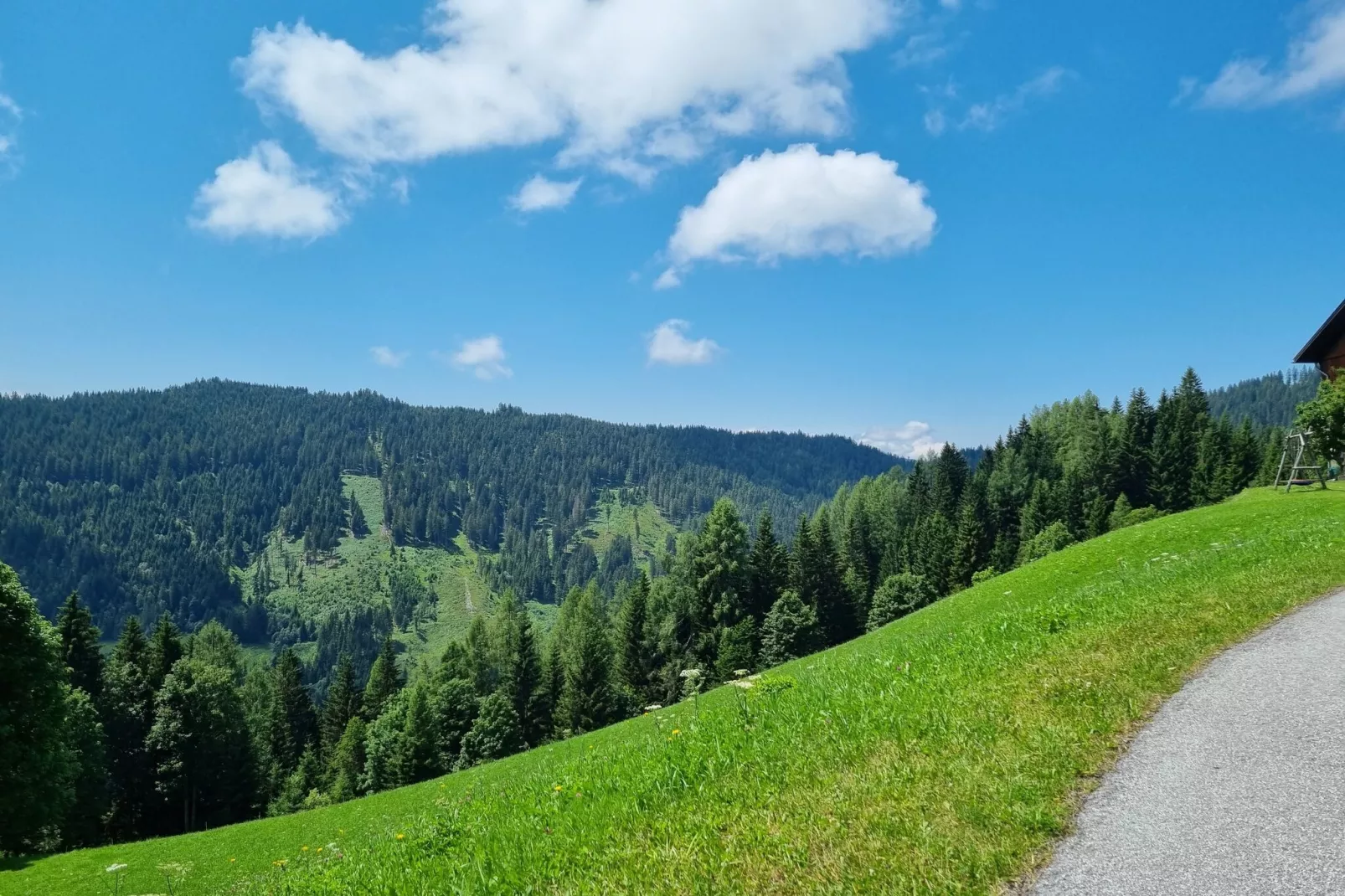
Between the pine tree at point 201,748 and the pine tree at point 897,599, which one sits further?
the pine tree at point 897,599

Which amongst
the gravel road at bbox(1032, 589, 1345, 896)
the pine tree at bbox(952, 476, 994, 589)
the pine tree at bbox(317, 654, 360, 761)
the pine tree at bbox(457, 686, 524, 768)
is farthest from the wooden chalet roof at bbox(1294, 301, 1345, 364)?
the pine tree at bbox(317, 654, 360, 761)

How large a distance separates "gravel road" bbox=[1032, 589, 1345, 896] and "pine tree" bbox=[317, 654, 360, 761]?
8505 cm

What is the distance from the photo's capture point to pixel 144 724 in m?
53.5

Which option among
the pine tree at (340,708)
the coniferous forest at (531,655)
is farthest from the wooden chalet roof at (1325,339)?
the pine tree at (340,708)

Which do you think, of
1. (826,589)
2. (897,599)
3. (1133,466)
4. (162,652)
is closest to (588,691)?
(826,589)

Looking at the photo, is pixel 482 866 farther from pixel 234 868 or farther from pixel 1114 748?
pixel 234 868

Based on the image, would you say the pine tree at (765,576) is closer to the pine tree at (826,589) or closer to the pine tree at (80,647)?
the pine tree at (826,589)

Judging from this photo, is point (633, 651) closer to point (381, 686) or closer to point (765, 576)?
point (765, 576)

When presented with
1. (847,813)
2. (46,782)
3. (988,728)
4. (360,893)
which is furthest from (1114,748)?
(46,782)

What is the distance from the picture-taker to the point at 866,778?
23.0ft

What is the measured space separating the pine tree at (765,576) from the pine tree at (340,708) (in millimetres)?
Result: 46831

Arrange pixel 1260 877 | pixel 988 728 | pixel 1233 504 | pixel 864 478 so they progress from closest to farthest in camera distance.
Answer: pixel 1260 877
pixel 988 728
pixel 1233 504
pixel 864 478

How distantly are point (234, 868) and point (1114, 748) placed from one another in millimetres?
26376

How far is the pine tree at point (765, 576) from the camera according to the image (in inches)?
3078
